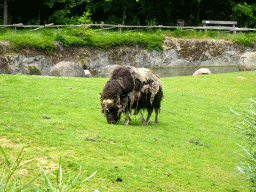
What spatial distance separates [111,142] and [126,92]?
2.68m

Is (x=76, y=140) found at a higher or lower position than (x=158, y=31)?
lower

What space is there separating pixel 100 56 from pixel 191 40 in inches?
421

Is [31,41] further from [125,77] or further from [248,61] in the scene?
[125,77]

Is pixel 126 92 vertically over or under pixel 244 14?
under

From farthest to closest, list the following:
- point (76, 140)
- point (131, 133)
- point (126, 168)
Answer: point (131, 133) < point (76, 140) < point (126, 168)

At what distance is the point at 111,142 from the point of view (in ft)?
28.8

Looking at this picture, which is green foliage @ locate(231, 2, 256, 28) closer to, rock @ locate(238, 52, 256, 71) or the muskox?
rock @ locate(238, 52, 256, 71)

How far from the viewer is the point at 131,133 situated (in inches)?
398

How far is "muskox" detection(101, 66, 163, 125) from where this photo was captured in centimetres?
1095

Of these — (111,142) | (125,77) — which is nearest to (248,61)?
(125,77)

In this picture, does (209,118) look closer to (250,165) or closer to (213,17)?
(250,165)

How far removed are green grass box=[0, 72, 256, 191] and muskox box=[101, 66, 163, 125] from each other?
1.90ft

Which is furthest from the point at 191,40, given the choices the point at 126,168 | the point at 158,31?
the point at 126,168

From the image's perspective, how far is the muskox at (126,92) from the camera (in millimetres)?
10945
